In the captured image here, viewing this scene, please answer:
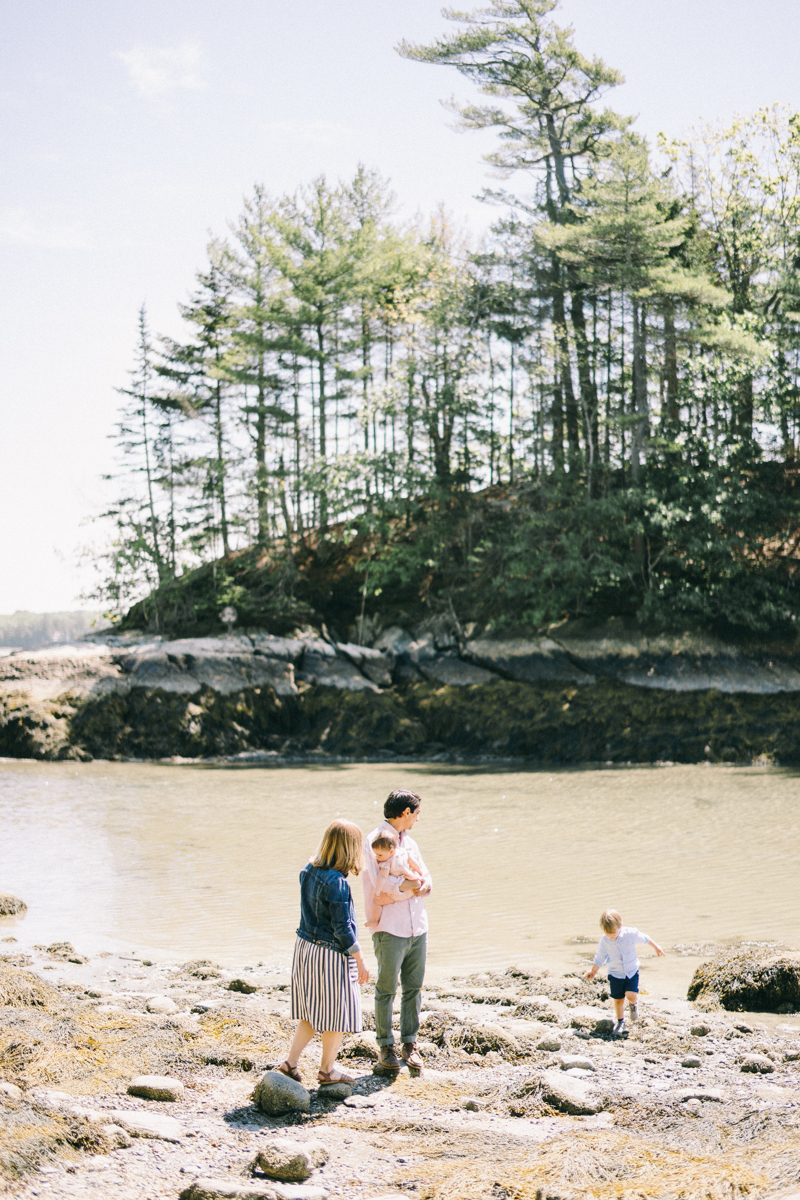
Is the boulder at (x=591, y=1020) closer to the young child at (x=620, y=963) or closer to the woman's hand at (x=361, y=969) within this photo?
the young child at (x=620, y=963)

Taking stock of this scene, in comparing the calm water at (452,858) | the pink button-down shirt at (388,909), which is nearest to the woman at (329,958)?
the pink button-down shirt at (388,909)

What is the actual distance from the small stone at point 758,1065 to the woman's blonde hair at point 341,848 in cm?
223

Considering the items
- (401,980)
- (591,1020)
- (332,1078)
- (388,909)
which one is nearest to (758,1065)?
(591,1020)

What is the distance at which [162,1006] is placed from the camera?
5727mm

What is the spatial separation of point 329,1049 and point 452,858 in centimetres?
710

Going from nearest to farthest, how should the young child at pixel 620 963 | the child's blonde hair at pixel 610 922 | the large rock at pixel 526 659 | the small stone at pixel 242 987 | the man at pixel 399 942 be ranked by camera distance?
the man at pixel 399 942 < the young child at pixel 620 963 < the child's blonde hair at pixel 610 922 < the small stone at pixel 242 987 < the large rock at pixel 526 659

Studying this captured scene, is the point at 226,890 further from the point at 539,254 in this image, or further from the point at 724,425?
the point at 539,254

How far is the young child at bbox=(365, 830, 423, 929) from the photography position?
4.93 metres

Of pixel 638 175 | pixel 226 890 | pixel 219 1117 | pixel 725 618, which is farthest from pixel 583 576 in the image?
pixel 219 1117

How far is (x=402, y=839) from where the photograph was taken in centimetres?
510

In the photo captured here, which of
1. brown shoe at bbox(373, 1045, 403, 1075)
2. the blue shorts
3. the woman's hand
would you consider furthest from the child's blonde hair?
the woman's hand

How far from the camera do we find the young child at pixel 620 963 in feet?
18.5

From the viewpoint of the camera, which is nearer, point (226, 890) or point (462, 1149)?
point (462, 1149)

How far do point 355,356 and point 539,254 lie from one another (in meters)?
Answer: 8.60
